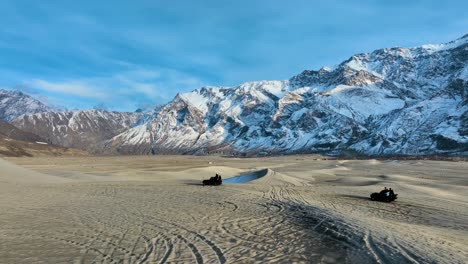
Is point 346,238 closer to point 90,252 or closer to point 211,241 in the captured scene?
point 211,241

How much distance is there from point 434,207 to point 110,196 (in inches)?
914

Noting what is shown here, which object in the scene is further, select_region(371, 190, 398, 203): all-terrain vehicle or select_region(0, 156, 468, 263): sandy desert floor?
select_region(371, 190, 398, 203): all-terrain vehicle

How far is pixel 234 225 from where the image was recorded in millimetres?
18016

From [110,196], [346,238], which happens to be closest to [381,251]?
[346,238]

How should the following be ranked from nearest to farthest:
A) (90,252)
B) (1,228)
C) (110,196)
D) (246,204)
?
1. (90,252)
2. (1,228)
3. (246,204)
4. (110,196)

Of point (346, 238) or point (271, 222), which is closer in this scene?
point (346, 238)

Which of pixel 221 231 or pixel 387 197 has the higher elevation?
Answer: pixel 221 231

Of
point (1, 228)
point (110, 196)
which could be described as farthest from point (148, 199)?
point (1, 228)

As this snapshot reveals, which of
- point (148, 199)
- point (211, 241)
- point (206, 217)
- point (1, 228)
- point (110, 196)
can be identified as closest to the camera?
point (211, 241)

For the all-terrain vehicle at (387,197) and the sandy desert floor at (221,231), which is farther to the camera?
the all-terrain vehicle at (387,197)

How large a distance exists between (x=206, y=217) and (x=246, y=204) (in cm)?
541

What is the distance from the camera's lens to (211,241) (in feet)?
48.8

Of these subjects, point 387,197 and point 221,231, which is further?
point 387,197

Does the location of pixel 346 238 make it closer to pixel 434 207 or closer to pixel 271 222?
pixel 271 222
